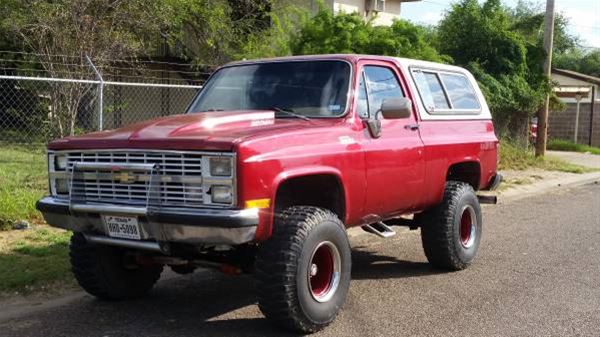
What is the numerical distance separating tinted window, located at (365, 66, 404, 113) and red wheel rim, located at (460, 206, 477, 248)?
1.66 m

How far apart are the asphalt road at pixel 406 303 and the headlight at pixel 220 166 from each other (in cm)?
124

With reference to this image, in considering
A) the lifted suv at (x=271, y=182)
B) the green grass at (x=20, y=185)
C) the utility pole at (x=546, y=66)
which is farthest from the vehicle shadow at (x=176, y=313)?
the utility pole at (x=546, y=66)

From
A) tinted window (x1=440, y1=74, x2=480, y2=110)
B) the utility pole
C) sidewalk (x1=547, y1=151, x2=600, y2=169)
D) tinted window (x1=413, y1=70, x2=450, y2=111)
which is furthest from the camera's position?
sidewalk (x1=547, y1=151, x2=600, y2=169)

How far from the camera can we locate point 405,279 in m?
6.70

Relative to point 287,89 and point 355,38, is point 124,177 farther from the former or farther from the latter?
point 355,38

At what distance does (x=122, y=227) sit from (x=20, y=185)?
5.14 metres

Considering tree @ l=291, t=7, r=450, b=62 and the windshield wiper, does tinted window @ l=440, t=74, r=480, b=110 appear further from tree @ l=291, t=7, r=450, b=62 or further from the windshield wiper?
tree @ l=291, t=7, r=450, b=62

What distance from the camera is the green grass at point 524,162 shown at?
57.9 ft

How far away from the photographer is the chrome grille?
4.56 meters

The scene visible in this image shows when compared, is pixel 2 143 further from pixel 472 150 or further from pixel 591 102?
pixel 591 102

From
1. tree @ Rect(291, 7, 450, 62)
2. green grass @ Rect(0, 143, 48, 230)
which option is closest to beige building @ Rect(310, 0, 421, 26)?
tree @ Rect(291, 7, 450, 62)

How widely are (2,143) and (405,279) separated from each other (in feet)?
41.8

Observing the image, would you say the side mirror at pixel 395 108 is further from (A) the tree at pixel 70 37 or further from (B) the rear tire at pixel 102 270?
(A) the tree at pixel 70 37

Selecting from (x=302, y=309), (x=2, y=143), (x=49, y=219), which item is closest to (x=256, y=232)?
(x=302, y=309)
